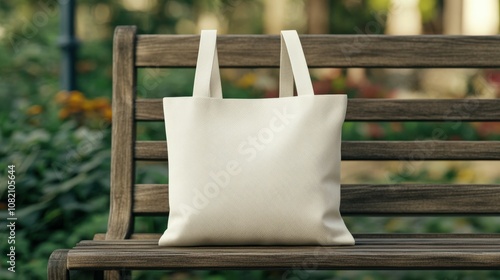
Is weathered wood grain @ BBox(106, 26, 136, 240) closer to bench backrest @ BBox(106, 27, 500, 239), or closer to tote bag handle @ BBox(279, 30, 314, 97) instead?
bench backrest @ BBox(106, 27, 500, 239)

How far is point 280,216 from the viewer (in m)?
2.09

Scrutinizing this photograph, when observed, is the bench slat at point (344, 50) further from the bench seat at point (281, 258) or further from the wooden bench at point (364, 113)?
the bench seat at point (281, 258)

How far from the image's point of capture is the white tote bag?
2086 mm

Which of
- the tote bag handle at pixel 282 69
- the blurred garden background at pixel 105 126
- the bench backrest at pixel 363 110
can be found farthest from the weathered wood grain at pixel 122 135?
the blurred garden background at pixel 105 126

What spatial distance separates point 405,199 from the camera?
8.09ft

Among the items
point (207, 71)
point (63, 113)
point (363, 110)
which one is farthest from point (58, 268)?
point (63, 113)

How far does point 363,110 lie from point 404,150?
15 centimetres

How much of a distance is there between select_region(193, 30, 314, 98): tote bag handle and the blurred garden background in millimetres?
986

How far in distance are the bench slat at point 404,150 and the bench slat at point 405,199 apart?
0.08 m

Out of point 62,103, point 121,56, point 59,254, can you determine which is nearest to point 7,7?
point 62,103

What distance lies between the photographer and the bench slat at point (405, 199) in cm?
246

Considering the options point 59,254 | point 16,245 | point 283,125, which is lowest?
point 16,245

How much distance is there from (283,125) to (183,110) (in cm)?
23

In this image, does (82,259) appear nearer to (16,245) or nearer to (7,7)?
(16,245)
